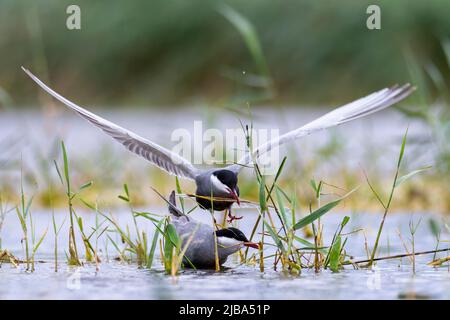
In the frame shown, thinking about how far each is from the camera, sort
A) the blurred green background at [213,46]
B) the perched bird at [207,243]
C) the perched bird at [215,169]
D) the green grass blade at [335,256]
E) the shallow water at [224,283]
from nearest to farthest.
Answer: the shallow water at [224,283], the green grass blade at [335,256], the perched bird at [207,243], the perched bird at [215,169], the blurred green background at [213,46]

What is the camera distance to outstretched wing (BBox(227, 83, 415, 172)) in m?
6.65

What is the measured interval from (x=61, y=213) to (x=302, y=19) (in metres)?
8.47

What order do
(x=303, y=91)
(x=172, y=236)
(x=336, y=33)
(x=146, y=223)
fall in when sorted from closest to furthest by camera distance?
(x=172, y=236), (x=146, y=223), (x=336, y=33), (x=303, y=91)

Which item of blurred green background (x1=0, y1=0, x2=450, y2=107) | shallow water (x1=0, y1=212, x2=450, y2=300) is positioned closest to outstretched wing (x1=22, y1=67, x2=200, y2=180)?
shallow water (x1=0, y1=212, x2=450, y2=300)

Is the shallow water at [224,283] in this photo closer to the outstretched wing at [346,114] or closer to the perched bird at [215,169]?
the perched bird at [215,169]

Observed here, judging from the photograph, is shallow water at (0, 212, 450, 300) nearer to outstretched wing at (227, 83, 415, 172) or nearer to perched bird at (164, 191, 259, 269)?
perched bird at (164, 191, 259, 269)

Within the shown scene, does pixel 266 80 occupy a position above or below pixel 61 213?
above

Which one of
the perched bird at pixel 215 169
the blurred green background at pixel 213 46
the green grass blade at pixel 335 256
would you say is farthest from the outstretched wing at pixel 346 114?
the blurred green background at pixel 213 46

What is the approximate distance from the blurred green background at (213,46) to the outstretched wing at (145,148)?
8.87m

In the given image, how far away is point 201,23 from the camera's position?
17.1m

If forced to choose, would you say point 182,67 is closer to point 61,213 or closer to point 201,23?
point 201,23

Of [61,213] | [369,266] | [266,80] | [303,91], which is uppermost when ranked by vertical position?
[303,91]

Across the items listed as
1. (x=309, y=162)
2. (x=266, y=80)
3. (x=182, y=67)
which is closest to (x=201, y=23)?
(x=182, y=67)

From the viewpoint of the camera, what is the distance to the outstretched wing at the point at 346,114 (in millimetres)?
6648
